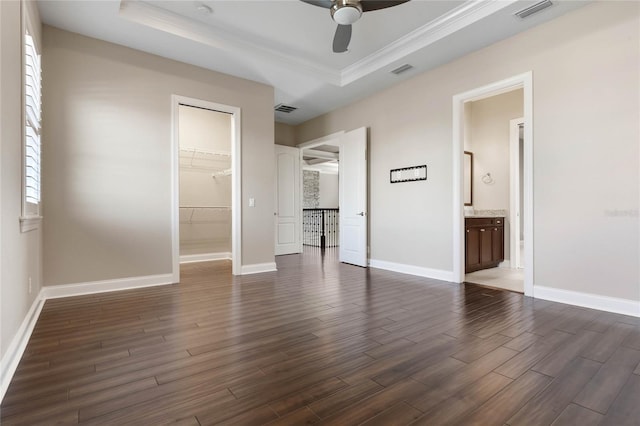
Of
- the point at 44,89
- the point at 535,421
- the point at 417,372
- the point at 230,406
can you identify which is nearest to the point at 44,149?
the point at 44,89

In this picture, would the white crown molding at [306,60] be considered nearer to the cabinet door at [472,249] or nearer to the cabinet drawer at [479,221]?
the cabinet drawer at [479,221]

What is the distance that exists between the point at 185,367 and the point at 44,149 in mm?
3291

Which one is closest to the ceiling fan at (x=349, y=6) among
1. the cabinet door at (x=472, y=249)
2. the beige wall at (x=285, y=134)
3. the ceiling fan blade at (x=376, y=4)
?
the ceiling fan blade at (x=376, y=4)

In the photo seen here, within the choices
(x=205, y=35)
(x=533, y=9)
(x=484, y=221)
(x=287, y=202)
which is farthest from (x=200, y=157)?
(x=533, y=9)

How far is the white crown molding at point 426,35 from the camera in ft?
11.3

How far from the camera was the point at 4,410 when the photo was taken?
1.58m

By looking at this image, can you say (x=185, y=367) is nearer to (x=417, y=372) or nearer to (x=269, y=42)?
(x=417, y=372)

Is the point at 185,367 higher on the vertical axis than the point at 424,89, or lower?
lower

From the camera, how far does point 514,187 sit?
5.54 metres

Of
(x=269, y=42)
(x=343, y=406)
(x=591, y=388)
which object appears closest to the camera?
(x=343, y=406)

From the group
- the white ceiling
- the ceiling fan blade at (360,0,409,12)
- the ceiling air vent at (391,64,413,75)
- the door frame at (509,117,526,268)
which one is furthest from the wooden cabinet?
the ceiling fan blade at (360,0,409,12)

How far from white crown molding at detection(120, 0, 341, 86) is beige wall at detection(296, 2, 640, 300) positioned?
6.88 ft

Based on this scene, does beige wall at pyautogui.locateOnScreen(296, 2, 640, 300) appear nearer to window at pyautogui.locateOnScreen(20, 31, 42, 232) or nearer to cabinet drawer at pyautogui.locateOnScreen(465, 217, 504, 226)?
cabinet drawer at pyautogui.locateOnScreen(465, 217, 504, 226)

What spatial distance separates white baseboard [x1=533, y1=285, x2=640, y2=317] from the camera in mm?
3012
